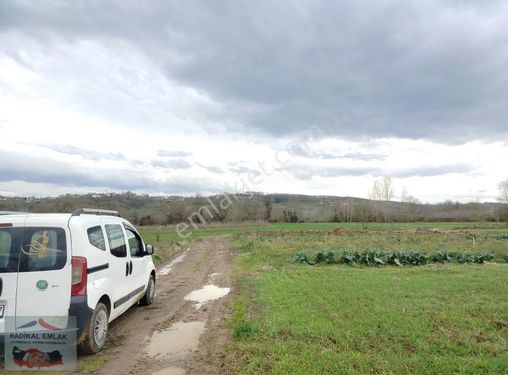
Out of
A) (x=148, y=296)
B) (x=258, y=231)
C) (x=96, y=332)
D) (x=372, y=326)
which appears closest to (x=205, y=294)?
(x=148, y=296)

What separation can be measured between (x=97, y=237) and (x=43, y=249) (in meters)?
0.92

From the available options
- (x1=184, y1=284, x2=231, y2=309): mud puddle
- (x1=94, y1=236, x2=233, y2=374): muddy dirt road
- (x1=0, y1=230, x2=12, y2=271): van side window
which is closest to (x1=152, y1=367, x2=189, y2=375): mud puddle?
(x1=94, y1=236, x2=233, y2=374): muddy dirt road

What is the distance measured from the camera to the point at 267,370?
485cm

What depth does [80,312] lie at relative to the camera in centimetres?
527

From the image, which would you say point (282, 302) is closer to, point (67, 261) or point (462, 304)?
point (462, 304)

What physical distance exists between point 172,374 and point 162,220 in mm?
72628

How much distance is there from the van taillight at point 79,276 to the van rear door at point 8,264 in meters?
0.72

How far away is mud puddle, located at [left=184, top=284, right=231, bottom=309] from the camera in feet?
31.9

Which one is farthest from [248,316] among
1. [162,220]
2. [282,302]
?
[162,220]

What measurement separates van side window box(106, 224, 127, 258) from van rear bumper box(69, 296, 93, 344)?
1.33 m

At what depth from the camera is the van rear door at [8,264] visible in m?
5.10

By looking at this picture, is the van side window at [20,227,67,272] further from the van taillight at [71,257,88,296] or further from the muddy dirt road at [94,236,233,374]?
the muddy dirt road at [94,236,233,374]

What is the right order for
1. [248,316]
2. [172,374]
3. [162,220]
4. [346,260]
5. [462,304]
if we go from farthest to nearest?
[162,220] → [346,260] → [462,304] → [248,316] → [172,374]

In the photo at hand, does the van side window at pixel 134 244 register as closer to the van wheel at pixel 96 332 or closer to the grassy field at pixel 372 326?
the van wheel at pixel 96 332
